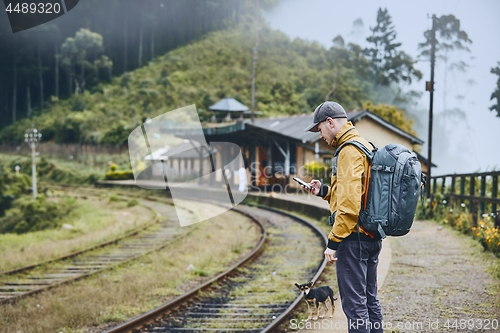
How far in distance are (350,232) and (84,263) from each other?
793 centimetres

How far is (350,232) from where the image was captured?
2957 mm

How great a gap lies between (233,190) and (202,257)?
1578 cm

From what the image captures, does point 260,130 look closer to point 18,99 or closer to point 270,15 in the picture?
point 18,99

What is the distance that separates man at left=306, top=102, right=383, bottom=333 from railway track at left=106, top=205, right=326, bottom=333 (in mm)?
1970

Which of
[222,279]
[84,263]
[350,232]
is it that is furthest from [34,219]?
[350,232]

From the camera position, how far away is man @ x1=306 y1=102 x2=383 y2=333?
9.64 ft

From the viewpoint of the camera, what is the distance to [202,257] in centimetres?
980

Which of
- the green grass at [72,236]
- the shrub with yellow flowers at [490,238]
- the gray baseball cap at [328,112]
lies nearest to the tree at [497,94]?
the shrub with yellow flowers at [490,238]

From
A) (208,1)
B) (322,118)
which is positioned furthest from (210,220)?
(208,1)

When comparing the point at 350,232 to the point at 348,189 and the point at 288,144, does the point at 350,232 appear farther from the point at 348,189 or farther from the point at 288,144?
the point at 288,144

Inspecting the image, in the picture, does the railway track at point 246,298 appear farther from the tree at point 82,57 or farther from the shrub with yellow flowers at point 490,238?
the tree at point 82,57

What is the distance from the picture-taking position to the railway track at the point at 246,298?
548cm

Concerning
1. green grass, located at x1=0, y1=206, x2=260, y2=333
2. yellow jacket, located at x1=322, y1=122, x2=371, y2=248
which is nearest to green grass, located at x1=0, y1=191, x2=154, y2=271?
green grass, located at x1=0, y1=206, x2=260, y2=333

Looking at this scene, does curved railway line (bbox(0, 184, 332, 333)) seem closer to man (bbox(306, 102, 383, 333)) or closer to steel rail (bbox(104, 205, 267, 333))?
steel rail (bbox(104, 205, 267, 333))
